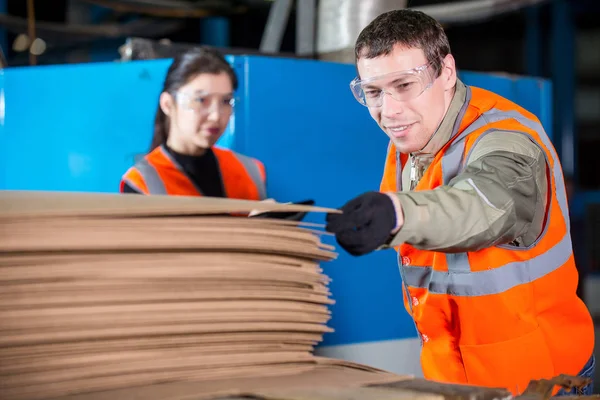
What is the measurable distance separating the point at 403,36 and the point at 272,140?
1.40 metres

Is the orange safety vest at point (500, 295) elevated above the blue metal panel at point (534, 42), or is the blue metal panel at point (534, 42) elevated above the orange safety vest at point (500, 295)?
the blue metal panel at point (534, 42)

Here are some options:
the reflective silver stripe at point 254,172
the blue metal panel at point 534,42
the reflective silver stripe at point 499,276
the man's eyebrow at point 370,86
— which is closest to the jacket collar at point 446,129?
the man's eyebrow at point 370,86

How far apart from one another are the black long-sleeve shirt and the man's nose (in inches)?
54.2

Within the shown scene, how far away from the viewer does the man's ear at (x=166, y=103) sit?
9.81 feet

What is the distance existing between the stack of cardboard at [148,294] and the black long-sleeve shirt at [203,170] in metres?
1.97

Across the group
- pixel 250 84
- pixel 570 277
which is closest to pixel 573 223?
pixel 250 84

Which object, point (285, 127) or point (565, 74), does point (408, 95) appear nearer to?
point (285, 127)

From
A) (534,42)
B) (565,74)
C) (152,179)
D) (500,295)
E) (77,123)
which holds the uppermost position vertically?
(534,42)

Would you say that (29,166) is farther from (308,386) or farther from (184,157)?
(308,386)

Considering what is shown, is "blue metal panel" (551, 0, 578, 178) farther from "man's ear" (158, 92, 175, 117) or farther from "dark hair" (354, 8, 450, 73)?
"dark hair" (354, 8, 450, 73)

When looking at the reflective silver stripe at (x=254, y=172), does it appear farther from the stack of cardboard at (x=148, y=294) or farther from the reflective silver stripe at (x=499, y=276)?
the stack of cardboard at (x=148, y=294)

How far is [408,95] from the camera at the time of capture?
65.5 inches

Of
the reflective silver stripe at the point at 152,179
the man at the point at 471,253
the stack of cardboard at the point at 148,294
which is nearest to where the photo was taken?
the stack of cardboard at the point at 148,294

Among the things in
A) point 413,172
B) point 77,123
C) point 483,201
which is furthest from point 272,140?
point 483,201
